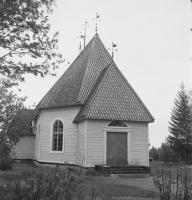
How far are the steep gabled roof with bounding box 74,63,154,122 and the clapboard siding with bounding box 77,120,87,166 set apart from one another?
18.3 inches

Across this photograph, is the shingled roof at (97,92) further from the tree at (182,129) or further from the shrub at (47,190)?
the tree at (182,129)

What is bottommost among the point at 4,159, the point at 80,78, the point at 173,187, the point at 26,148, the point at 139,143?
the point at 4,159

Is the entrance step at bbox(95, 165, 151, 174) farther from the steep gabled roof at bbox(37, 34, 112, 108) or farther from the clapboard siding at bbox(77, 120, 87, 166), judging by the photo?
the steep gabled roof at bbox(37, 34, 112, 108)

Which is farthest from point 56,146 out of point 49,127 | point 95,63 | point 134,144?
point 95,63

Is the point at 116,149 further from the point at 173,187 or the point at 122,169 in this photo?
the point at 173,187

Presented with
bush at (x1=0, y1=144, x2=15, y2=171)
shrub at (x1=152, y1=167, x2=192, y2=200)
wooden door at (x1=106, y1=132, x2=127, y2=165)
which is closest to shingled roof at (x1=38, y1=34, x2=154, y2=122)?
wooden door at (x1=106, y1=132, x2=127, y2=165)

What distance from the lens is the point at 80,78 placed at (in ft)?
66.9

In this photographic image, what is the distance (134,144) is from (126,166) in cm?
214

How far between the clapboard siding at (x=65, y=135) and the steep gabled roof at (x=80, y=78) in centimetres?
62

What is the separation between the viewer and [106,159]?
17.1 metres

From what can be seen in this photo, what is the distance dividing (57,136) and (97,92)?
15.5 ft

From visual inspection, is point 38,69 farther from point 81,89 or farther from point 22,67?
point 81,89

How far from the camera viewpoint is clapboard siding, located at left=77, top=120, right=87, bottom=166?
17155 mm

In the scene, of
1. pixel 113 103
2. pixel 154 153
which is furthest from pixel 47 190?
pixel 154 153
